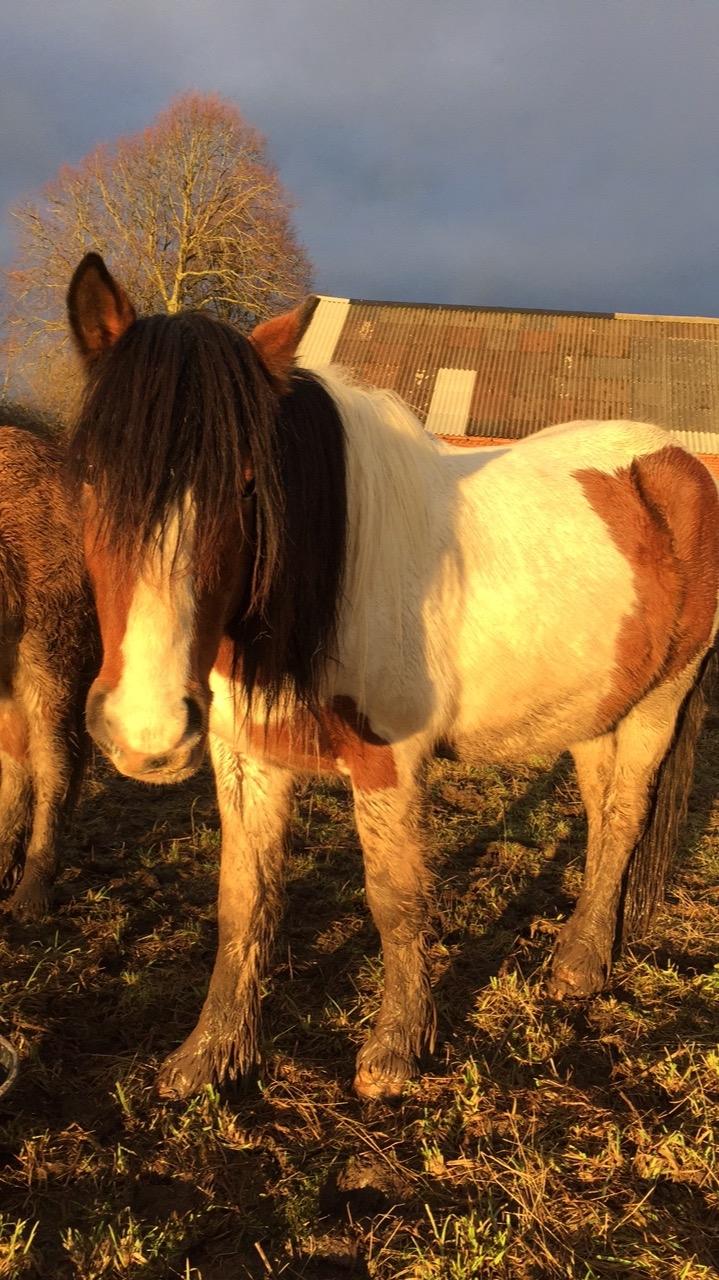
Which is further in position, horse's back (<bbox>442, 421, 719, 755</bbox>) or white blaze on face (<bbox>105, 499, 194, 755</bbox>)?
horse's back (<bbox>442, 421, 719, 755</bbox>)

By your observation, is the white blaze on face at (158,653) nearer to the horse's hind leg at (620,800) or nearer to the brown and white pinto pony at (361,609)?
the brown and white pinto pony at (361,609)

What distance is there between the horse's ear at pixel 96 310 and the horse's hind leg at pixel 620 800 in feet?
8.80

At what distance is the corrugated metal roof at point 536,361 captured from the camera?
49.9 feet

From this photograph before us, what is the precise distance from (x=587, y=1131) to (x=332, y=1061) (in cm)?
87

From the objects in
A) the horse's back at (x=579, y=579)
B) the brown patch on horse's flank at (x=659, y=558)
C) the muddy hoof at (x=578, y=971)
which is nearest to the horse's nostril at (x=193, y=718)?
the horse's back at (x=579, y=579)

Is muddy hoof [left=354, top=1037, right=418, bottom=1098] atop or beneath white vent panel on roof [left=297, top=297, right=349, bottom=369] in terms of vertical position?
beneath

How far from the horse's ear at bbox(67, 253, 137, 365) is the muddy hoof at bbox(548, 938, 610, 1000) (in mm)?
2883

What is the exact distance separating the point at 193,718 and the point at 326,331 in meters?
16.7

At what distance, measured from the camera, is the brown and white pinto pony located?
5.77 feet

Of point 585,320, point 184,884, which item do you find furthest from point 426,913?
point 585,320

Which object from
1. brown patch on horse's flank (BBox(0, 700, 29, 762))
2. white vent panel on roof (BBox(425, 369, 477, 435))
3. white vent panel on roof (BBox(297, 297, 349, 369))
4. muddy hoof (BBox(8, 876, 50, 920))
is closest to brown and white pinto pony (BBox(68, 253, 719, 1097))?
muddy hoof (BBox(8, 876, 50, 920))

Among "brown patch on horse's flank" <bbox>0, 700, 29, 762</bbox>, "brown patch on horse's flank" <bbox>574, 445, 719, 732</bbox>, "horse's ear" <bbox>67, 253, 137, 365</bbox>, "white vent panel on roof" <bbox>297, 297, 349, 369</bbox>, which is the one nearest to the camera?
"horse's ear" <bbox>67, 253, 137, 365</bbox>

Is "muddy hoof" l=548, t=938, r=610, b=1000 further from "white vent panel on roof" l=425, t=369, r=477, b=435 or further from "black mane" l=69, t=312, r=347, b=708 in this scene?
"white vent panel on roof" l=425, t=369, r=477, b=435

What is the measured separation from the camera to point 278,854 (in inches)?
113
